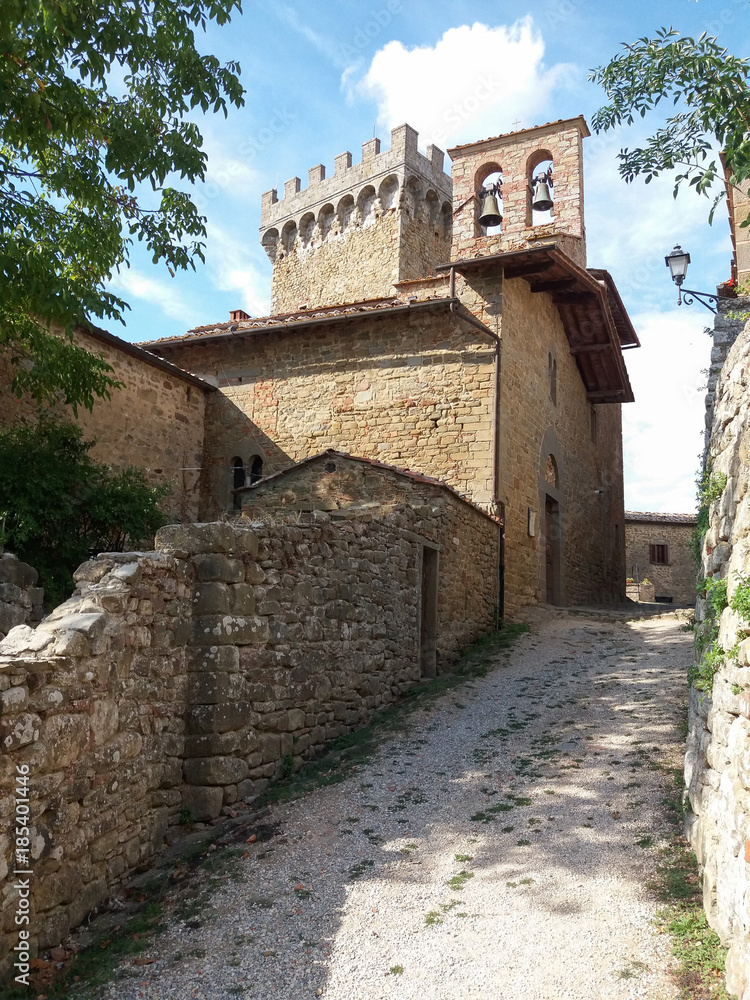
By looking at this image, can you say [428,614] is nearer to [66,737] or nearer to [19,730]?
[66,737]

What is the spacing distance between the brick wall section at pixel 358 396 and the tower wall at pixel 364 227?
910 cm

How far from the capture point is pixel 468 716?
7.61 meters

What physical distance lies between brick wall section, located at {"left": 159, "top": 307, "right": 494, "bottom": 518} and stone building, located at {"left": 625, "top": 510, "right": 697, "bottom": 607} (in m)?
17.2

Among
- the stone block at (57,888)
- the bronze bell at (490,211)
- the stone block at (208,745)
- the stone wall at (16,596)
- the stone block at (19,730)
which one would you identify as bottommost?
the stone block at (57,888)

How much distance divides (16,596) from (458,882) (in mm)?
3596

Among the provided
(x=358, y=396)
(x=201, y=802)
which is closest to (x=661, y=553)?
(x=358, y=396)

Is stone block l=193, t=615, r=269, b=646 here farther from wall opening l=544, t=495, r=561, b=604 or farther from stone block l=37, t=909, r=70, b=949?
wall opening l=544, t=495, r=561, b=604

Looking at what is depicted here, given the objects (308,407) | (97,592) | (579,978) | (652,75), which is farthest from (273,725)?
(308,407)

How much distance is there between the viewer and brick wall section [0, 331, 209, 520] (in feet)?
37.4

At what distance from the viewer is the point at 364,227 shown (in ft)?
80.5

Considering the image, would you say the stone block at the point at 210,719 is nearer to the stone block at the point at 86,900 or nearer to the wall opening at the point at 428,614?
the stone block at the point at 86,900

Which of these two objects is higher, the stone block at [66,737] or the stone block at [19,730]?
the stone block at [19,730]

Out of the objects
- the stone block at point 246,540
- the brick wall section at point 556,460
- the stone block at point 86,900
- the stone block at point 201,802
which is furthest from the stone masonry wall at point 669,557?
the stone block at point 86,900

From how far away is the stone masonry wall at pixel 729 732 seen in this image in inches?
114
